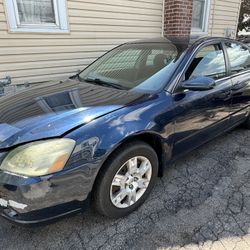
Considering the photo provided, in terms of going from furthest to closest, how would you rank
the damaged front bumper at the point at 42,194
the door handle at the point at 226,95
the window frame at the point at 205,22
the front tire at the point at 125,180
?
the window frame at the point at 205,22, the door handle at the point at 226,95, the front tire at the point at 125,180, the damaged front bumper at the point at 42,194

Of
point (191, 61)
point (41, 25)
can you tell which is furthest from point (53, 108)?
point (41, 25)

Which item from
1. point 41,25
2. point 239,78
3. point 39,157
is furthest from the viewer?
point 41,25

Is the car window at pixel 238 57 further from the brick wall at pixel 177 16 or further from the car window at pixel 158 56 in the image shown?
the brick wall at pixel 177 16

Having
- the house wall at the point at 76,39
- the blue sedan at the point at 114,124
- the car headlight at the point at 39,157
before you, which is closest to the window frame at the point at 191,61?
the blue sedan at the point at 114,124

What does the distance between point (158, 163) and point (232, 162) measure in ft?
4.11

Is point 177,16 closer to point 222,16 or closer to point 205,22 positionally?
point 205,22

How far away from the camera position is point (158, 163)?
7.88ft

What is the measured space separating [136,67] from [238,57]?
1.54m

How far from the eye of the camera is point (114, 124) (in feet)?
6.30

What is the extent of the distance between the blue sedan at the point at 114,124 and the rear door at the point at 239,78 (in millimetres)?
20

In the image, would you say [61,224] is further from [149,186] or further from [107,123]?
[107,123]

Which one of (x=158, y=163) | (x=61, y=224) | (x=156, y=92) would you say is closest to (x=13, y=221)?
(x=61, y=224)

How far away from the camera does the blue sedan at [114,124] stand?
170 cm

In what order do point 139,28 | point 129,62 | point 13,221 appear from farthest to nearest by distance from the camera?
point 139,28 < point 129,62 < point 13,221
